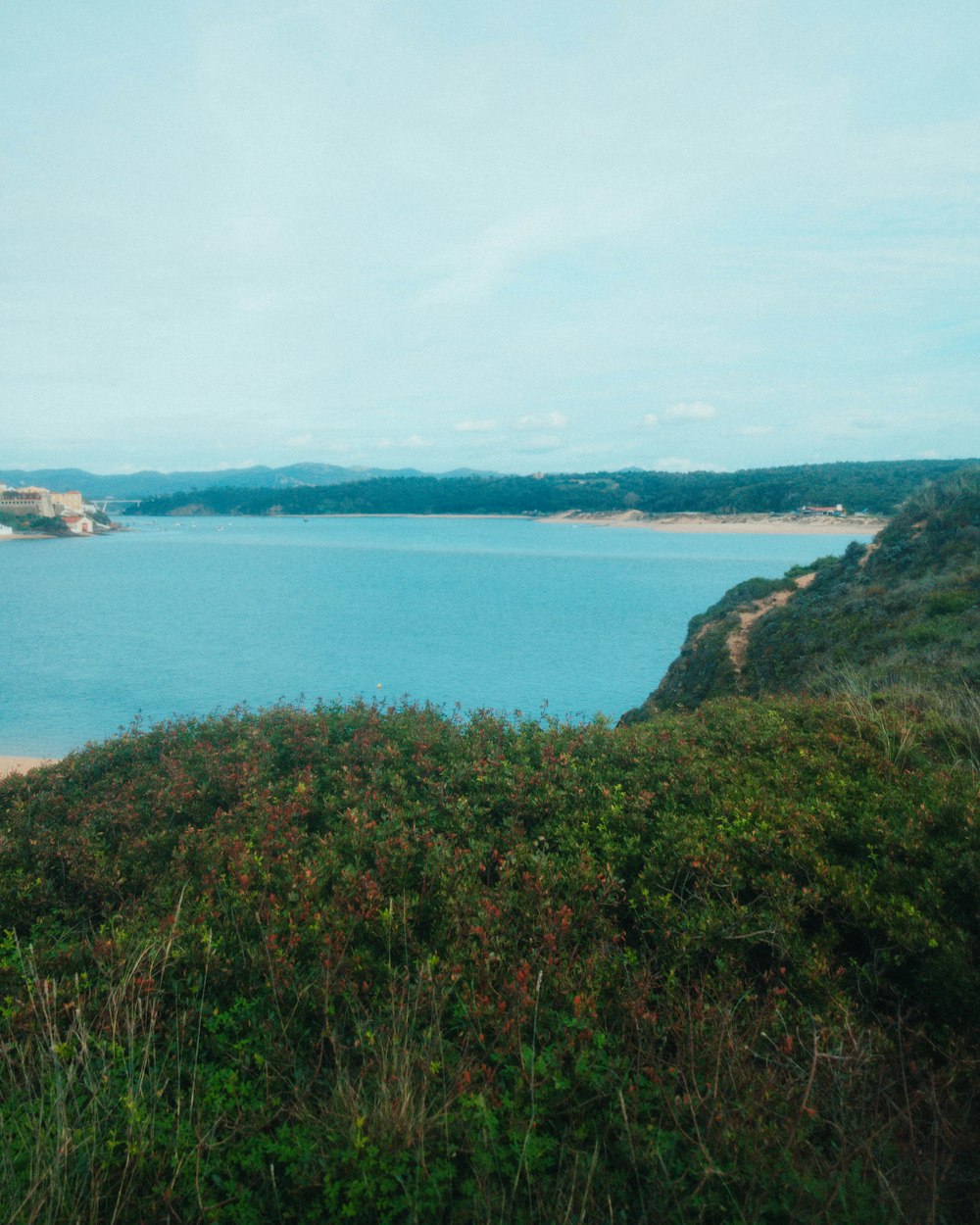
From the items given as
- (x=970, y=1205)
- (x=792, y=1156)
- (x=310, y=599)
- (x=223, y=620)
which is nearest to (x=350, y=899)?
(x=792, y=1156)

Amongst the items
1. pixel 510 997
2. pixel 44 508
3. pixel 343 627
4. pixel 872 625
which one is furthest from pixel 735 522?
pixel 44 508

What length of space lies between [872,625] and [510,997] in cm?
1225

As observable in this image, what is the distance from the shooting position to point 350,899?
3834mm

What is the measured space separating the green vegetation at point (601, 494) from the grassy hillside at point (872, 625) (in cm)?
5581

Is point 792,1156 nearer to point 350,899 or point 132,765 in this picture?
point 350,899

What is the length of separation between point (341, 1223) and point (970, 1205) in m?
2.06

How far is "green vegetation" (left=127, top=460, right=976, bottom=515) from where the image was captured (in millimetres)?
94562

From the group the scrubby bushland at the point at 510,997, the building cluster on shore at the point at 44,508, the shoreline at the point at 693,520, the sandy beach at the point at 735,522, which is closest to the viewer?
the scrubby bushland at the point at 510,997

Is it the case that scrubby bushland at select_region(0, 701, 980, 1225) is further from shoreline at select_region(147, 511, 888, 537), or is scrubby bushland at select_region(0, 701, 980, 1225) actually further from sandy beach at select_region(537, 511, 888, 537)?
sandy beach at select_region(537, 511, 888, 537)

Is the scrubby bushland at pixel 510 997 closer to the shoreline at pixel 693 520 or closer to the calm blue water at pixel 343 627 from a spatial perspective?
the calm blue water at pixel 343 627

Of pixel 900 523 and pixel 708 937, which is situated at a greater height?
pixel 900 523

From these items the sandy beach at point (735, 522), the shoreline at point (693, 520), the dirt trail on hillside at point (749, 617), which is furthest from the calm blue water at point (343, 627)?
the dirt trail on hillside at point (749, 617)

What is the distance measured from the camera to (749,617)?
18.9 meters

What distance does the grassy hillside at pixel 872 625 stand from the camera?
8672 millimetres
